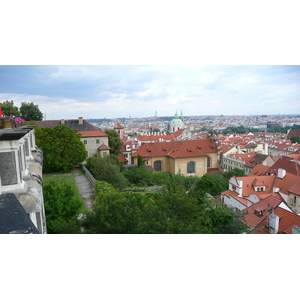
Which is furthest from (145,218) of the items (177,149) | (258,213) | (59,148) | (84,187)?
(177,149)

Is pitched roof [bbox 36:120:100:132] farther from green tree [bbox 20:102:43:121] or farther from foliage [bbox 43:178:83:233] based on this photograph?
foliage [bbox 43:178:83:233]

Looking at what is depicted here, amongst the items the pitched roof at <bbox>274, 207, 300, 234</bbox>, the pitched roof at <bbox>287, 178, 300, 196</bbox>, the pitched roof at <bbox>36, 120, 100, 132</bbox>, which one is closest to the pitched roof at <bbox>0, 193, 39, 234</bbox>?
the pitched roof at <bbox>274, 207, 300, 234</bbox>

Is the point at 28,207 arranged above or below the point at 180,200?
above

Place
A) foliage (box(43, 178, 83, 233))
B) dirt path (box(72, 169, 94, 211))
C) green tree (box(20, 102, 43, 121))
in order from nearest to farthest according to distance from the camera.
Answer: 1. foliage (box(43, 178, 83, 233))
2. dirt path (box(72, 169, 94, 211))
3. green tree (box(20, 102, 43, 121))

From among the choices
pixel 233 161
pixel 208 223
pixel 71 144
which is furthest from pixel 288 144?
pixel 208 223

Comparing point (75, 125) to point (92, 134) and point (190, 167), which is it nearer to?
point (92, 134)

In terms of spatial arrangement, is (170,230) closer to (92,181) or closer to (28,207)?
(28,207)
